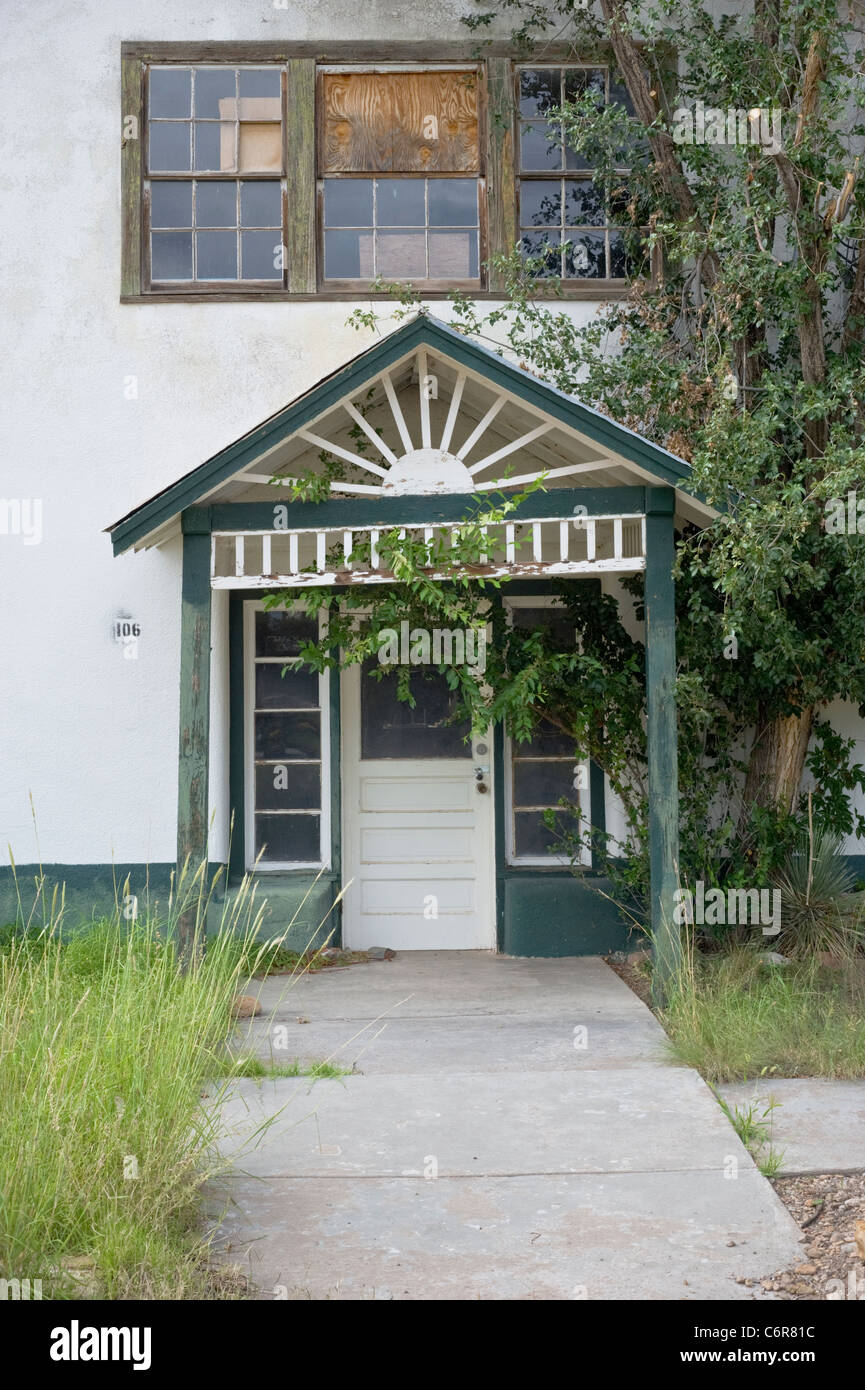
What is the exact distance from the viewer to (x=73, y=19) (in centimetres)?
822

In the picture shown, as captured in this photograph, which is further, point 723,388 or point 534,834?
point 534,834

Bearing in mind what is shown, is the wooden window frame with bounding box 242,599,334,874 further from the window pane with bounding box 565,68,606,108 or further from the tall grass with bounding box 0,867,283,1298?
the window pane with bounding box 565,68,606,108

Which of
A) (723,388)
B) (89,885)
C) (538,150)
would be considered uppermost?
(538,150)

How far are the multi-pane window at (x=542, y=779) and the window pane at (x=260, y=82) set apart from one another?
155 inches

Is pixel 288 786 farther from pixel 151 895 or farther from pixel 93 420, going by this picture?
pixel 93 420

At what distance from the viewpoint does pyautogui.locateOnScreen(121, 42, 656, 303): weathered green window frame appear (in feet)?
27.0

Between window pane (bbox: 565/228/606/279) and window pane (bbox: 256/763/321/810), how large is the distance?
3769mm

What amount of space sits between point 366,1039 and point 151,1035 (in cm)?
222

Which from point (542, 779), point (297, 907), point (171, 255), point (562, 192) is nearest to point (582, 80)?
point (562, 192)

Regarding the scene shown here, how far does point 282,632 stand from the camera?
8.41 metres

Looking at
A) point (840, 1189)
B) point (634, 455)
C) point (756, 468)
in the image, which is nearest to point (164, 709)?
point (634, 455)

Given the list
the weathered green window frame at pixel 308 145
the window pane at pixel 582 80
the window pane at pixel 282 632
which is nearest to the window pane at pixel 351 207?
the weathered green window frame at pixel 308 145

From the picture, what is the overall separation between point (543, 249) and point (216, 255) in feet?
7.26

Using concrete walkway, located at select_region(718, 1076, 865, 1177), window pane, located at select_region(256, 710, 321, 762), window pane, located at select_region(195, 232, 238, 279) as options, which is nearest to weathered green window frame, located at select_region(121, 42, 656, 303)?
window pane, located at select_region(195, 232, 238, 279)
